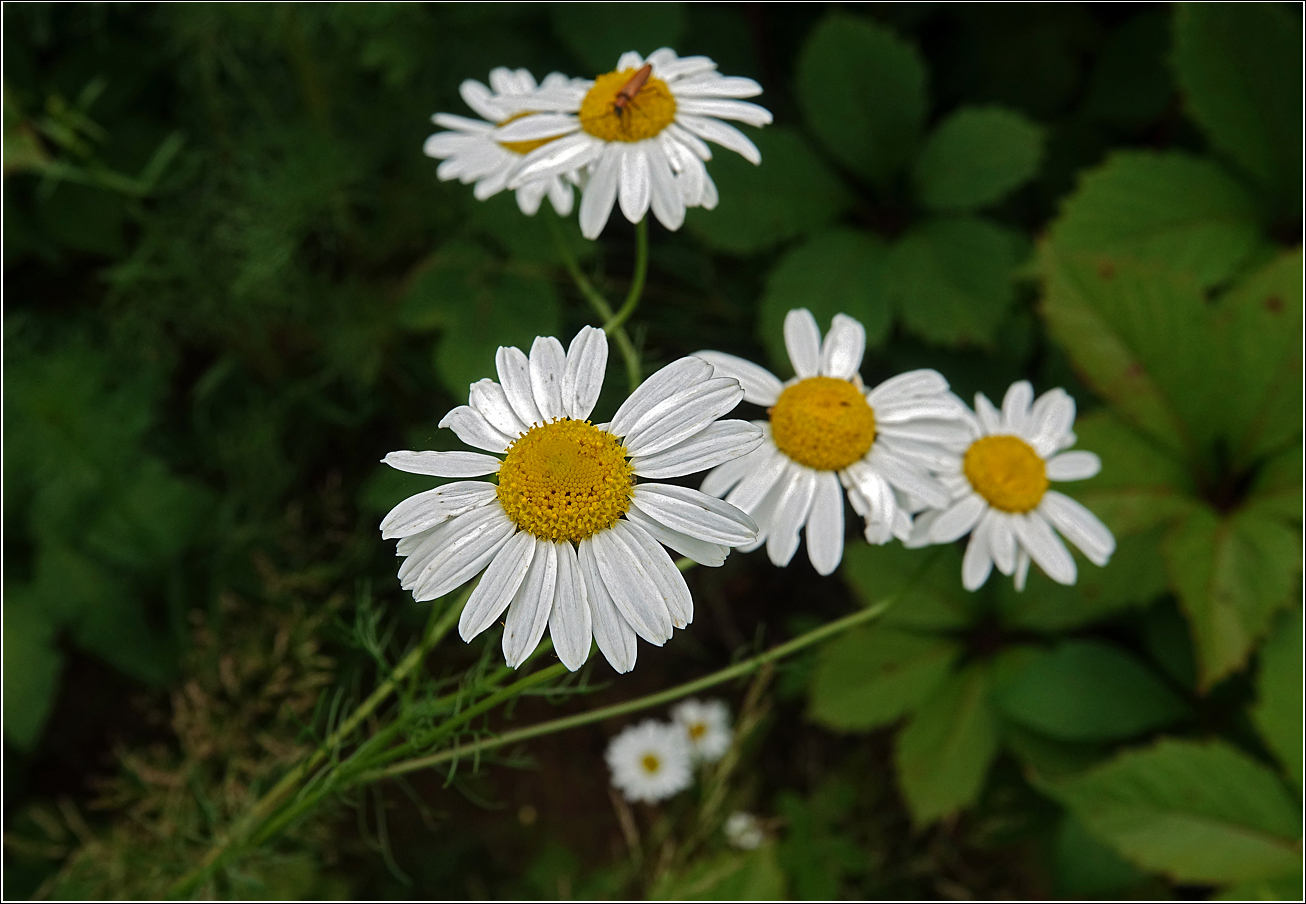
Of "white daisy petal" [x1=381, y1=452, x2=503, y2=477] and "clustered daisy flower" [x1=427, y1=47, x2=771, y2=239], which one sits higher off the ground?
"clustered daisy flower" [x1=427, y1=47, x2=771, y2=239]

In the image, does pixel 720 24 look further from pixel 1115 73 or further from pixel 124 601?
pixel 124 601

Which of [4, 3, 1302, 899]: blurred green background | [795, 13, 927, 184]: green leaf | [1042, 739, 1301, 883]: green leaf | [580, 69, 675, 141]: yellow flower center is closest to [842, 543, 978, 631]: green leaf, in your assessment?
[4, 3, 1302, 899]: blurred green background

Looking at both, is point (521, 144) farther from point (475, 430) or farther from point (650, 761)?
point (650, 761)

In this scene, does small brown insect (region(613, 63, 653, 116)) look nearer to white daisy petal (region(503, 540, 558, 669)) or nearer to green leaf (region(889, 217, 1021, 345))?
white daisy petal (region(503, 540, 558, 669))

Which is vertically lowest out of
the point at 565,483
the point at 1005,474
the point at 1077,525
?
the point at 1077,525

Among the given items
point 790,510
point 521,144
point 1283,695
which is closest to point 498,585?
point 790,510

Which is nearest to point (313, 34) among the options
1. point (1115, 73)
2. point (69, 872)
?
point (69, 872)

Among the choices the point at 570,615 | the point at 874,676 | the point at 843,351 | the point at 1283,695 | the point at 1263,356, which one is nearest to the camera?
the point at 570,615
